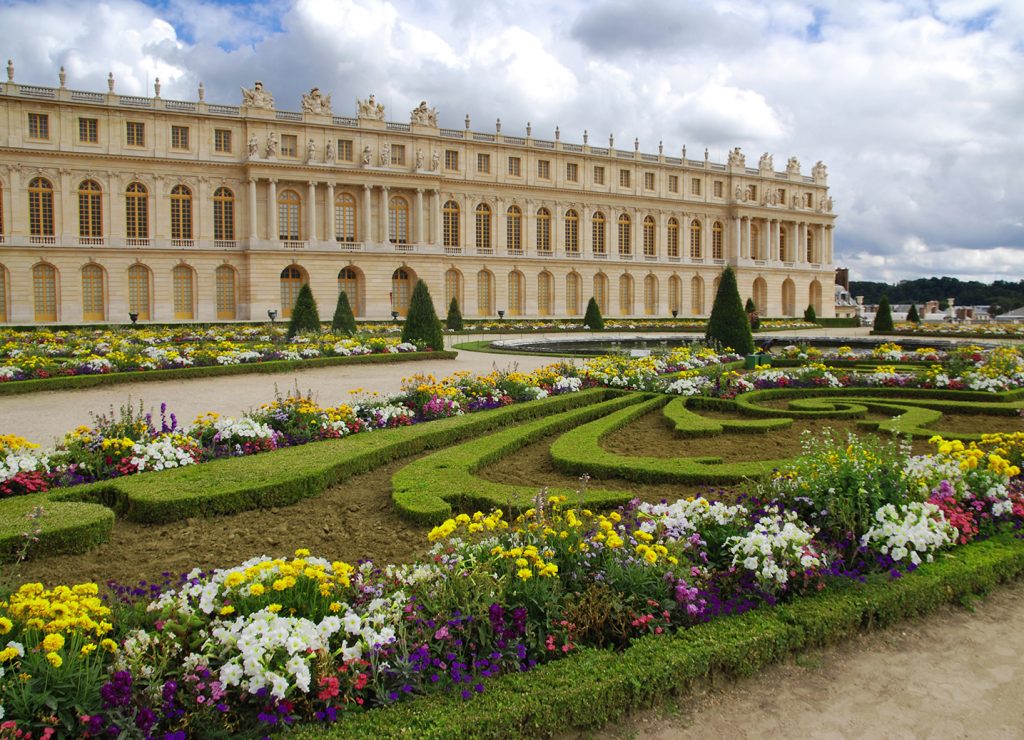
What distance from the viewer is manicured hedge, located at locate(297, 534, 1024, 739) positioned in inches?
123

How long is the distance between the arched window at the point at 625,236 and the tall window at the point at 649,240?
139 centimetres

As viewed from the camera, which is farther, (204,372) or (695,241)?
(695,241)

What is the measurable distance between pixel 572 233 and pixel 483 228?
6710 mm

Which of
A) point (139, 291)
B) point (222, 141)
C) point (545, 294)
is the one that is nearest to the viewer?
point (139, 291)

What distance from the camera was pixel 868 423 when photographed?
30.8ft

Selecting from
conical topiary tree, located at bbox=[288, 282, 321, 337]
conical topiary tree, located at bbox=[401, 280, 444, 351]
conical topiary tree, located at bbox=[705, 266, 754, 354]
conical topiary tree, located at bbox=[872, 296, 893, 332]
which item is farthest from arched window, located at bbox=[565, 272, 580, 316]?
conical topiary tree, located at bbox=[705, 266, 754, 354]

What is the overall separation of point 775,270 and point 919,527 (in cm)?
5602

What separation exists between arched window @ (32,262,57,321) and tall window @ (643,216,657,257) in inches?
1449

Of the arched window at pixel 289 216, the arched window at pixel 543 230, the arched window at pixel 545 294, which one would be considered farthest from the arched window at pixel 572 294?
the arched window at pixel 289 216

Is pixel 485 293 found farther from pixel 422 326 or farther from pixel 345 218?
pixel 422 326

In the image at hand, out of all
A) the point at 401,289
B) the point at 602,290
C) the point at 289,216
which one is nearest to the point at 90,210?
the point at 289,216

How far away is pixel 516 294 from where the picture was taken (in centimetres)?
4859

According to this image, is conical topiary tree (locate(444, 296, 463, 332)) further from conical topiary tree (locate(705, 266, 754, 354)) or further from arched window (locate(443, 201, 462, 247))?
conical topiary tree (locate(705, 266, 754, 354))

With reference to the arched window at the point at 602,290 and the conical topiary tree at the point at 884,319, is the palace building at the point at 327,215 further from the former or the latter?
the conical topiary tree at the point at 884,319
